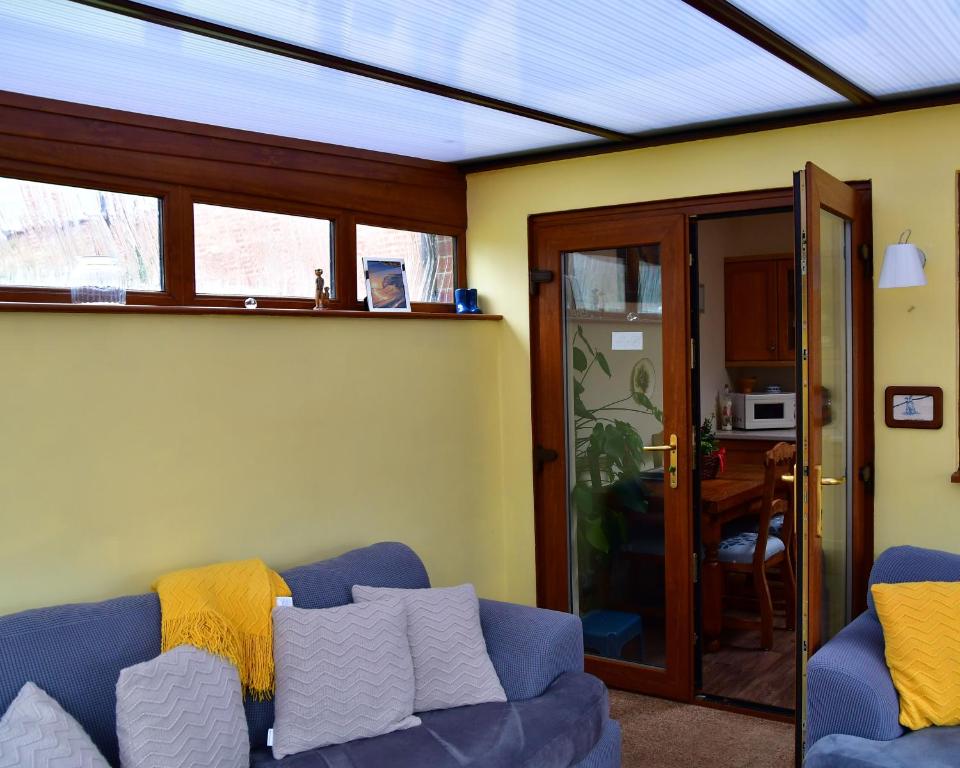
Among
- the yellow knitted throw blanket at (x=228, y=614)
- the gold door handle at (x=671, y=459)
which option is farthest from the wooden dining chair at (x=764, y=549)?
the yellow knitted throw blanket at (x=228, y=614)

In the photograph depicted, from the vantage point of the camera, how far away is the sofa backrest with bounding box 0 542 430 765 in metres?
2.42

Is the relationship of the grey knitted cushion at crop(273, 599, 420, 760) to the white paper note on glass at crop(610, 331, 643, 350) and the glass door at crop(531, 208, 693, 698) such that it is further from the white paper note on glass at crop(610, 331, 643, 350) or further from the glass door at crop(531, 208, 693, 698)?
the white paper note on glass at crop(610, 331, 643, 350)

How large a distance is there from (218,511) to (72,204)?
112cm

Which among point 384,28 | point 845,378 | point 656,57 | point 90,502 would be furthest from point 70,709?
point 845,378

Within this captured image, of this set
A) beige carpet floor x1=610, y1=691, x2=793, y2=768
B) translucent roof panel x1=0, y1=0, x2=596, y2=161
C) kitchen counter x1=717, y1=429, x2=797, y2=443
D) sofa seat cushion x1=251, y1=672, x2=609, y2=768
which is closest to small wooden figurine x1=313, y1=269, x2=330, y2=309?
translucent roof panel x1=0, y1=0, x2=596, y2=161

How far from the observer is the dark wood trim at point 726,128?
3.45 m

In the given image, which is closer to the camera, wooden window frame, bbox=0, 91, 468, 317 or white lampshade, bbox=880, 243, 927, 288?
wooden window frame, bbox=0, 91, 468, 317

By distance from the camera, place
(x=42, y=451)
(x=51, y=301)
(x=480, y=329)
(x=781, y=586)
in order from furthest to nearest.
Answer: (x=781, y=586)
(x=480, y=329)
(x=51, y=301)
(x=42, y=451)

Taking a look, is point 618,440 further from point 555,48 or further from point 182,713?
point 182,713

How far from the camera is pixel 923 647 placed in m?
2.88

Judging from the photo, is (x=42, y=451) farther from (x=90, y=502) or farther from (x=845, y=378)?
(x=845, y=378)

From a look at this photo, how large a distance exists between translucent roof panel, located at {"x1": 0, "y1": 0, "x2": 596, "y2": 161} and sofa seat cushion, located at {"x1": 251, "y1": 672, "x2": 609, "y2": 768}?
1.96 m

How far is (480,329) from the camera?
14.4ft

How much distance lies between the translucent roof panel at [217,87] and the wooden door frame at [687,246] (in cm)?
45
